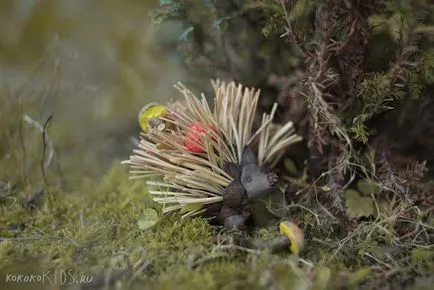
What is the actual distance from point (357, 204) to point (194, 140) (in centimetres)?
43

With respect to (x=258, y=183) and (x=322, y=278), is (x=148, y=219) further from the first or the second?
(x=322, y=278)

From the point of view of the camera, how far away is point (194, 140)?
129cm

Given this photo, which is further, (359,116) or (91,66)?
(91,66)

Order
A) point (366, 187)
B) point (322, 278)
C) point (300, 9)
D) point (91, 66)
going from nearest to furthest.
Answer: point (322, 278) < point (300, 9) < point (366, 187) < point (91, 66)

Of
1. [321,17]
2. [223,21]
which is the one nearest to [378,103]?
[321,17]

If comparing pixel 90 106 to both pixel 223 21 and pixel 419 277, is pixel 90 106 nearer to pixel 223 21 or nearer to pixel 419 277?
pixel 223 21

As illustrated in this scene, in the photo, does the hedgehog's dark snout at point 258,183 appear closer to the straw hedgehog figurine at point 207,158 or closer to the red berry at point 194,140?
the straw hedgehog figurine at point 207,158

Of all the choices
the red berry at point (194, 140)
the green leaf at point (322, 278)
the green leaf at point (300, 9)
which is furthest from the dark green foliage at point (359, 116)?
the red berry at point (194, 140)

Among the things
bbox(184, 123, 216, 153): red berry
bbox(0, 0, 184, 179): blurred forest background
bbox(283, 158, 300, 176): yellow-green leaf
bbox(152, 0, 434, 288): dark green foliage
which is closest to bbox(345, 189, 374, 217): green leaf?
bbox(152, 0, 434, 288): dark green foliage

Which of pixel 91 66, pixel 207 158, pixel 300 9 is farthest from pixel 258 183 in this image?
pixel 91 66

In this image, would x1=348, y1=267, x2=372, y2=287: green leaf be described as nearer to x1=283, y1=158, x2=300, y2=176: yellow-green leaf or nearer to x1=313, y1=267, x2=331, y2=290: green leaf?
x1=313, y1=267, x2=331, y2=290: green leaf

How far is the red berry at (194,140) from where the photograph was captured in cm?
129

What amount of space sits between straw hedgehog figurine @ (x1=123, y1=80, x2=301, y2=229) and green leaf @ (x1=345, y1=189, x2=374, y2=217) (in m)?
0.20

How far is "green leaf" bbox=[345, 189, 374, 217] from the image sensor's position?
1.30m
